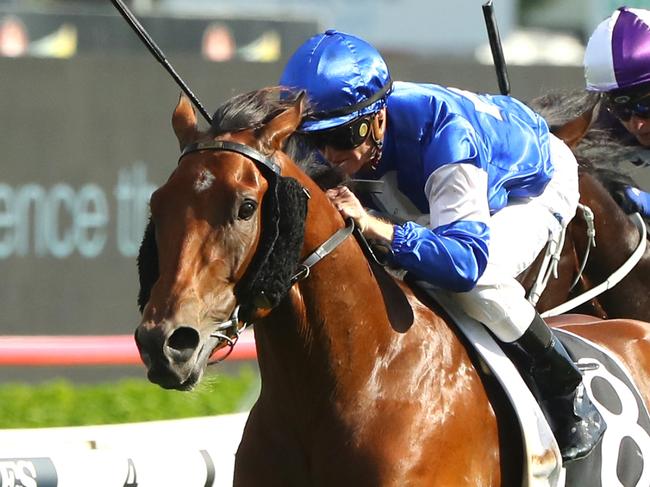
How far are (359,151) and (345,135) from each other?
0.26 feet

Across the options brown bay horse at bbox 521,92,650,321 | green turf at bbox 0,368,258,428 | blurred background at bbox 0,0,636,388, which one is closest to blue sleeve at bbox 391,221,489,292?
brown bay horse at bbox 521,92,650,321

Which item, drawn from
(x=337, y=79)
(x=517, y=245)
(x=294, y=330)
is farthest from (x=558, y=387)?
(x=337, y=79)

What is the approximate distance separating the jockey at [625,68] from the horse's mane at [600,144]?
60 mm

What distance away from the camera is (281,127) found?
3.25 m

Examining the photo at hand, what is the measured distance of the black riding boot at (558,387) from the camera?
3717 mm

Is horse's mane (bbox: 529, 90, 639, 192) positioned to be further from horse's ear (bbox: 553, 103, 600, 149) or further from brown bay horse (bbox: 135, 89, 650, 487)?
brown bay horse (bbox: 135, 89, 650, 487)

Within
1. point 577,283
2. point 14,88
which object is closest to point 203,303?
point 577,283

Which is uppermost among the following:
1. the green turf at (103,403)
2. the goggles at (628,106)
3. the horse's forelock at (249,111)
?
the horse's forelock at (249,111)

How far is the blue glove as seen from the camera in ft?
16.8

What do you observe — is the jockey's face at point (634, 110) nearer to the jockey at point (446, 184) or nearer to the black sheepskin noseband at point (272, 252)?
the jockey at point (446, 184)

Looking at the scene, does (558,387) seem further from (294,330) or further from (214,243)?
(214,243)

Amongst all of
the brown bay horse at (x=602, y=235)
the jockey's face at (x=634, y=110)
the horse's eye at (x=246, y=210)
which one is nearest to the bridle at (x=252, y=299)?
the horse's eye at (x=246, y=210)

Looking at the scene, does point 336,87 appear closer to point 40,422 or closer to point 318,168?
point 318,168

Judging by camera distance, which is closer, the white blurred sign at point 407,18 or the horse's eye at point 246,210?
the horse's eye at point 246,210
